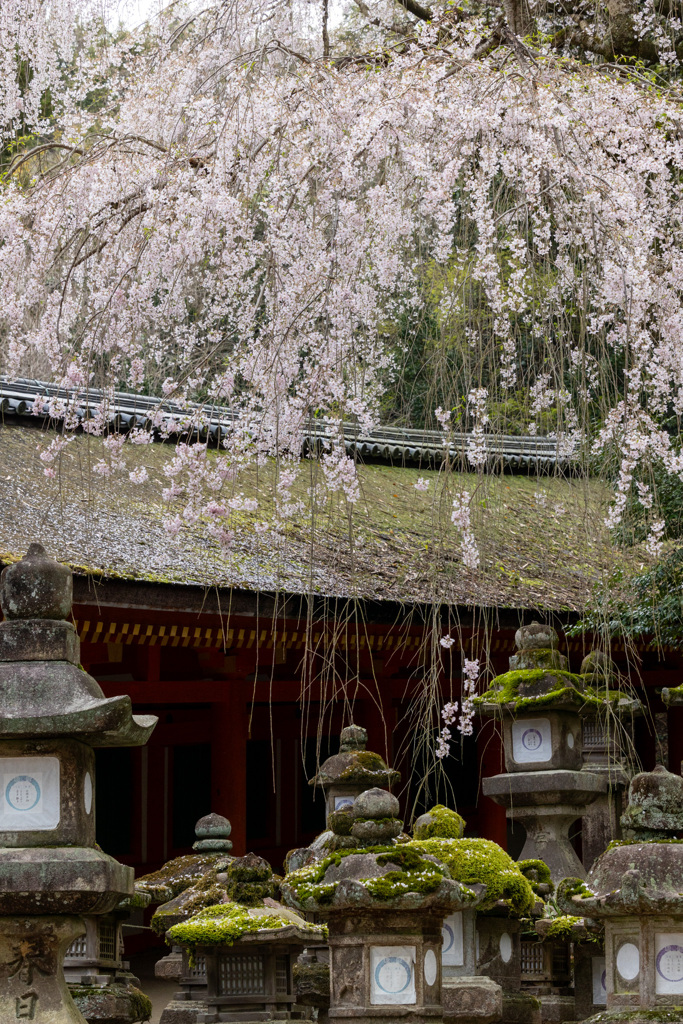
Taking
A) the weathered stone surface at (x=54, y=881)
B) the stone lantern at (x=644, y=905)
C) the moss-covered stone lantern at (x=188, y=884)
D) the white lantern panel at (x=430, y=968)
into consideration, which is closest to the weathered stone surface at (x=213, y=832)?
the moss-covered stone lantern at (x=188, y=884)

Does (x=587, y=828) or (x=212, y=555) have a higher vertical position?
(x=212, y=555)

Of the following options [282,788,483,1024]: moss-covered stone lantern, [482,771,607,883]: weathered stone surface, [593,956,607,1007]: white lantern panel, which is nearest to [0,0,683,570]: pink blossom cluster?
[282,788,483,1024]: moss-covered stone lantern

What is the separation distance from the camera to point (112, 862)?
416 centimetres

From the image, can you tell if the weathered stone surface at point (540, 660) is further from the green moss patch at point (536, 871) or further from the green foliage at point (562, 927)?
the green foliage at point (562, 927)

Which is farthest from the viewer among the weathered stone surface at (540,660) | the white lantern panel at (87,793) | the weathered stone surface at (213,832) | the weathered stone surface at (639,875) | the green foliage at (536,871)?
the weathered stone surface at (540,660)

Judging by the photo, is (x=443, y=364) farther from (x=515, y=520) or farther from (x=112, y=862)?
(x=515, y=520)

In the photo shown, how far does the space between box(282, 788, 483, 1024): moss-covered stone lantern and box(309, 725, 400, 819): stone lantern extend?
4.71 ft

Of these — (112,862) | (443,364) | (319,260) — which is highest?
(319,260)

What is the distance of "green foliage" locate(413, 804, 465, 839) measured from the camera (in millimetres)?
5938

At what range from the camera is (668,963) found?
4531 mm

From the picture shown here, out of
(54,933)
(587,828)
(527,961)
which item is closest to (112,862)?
(54,933)

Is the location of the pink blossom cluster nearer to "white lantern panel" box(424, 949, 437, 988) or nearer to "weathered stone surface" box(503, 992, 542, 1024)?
"white lantern panel" box(424, 949, 437, 988)

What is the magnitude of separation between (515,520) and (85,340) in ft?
22.9

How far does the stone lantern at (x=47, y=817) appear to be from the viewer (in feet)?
13.3
